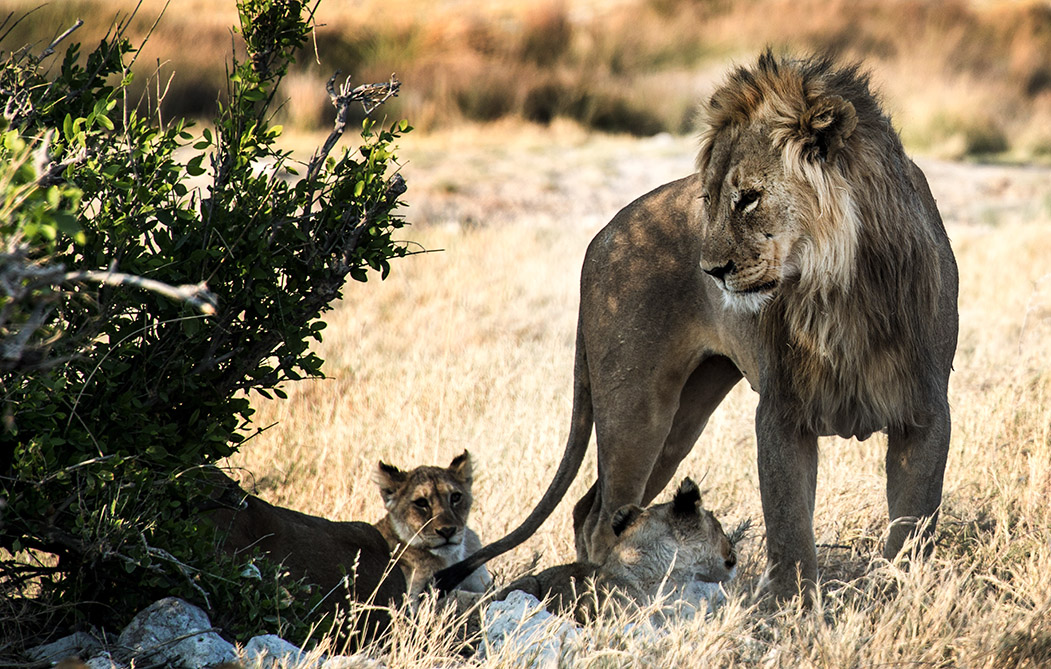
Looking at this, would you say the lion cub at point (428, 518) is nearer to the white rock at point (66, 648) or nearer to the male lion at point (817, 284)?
the male lion at point (817, 284)

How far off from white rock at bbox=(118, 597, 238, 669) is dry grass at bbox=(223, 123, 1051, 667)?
1.77 ft

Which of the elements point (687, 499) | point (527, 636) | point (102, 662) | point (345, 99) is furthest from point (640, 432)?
point (102, 662)

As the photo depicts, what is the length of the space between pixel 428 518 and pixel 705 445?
195 centimetres

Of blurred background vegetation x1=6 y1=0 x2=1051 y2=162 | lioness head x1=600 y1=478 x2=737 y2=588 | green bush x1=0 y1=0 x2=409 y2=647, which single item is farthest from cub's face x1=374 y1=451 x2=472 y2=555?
blurred background vegetation x1=6 y1=0 x2=1051 y2=162

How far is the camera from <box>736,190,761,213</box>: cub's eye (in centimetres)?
370

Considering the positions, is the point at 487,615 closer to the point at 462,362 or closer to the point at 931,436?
the point at 931,436

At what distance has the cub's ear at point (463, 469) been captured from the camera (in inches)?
203

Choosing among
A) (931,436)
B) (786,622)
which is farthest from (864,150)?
(786,622)

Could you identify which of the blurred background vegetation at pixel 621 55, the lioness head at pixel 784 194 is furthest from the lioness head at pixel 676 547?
the blurred background vegetation at pixel 621 55

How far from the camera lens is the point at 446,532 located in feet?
16.2

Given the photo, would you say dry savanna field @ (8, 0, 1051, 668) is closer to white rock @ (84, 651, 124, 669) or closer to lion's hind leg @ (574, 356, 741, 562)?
lion's hind leg @ (574, 356, 741, 562)

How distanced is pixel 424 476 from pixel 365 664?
1.94m

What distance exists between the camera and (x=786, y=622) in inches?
138

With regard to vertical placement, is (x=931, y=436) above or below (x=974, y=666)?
above
